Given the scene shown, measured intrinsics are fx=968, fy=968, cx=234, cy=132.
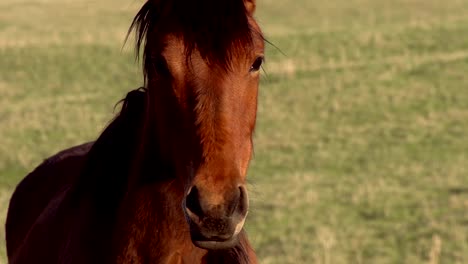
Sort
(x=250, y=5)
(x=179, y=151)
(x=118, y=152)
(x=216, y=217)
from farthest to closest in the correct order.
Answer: (x=118, y=152), (x=250, y=5), (x=179, y=151), (x=216, y=217)

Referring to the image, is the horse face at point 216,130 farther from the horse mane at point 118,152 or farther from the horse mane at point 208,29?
the horse mane at point 118,152

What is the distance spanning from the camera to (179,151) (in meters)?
4.61

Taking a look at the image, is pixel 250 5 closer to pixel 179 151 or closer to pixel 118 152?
pixel 179 151

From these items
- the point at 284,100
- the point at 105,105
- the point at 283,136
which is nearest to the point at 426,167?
the point at 283,136

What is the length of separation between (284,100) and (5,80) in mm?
8920

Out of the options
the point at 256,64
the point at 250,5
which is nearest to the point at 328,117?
the point at 250,5

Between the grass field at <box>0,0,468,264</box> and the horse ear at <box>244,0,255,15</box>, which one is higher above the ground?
the horse ear at <box>244,0,255,15</box>

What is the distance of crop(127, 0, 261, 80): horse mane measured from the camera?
4.49 meters

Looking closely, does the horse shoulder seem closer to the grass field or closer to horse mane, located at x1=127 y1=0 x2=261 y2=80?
the grass field

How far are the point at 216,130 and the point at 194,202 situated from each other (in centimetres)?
39

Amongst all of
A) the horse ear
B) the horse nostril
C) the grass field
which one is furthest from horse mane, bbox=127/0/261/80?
the grass field

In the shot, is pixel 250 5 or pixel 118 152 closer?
pixel 250 5

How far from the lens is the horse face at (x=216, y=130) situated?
13.6 ft

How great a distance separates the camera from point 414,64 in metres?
30.4
